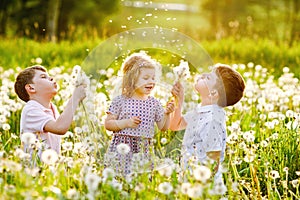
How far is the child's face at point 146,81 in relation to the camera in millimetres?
3865

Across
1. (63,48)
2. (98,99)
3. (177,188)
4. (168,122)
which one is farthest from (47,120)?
(63,48)

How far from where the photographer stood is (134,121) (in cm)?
382

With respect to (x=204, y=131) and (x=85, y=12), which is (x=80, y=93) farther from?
(x=85, y=12)

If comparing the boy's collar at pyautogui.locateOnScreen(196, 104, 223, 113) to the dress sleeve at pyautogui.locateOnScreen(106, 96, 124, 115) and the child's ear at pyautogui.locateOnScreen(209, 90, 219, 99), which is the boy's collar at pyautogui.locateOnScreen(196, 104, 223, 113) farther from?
the dress sleeve at pyautogui.locateOnScreen(106, 96, 124, 115)

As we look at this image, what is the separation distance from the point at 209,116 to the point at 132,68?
2.07 feet

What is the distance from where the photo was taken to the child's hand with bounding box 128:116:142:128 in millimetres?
3816

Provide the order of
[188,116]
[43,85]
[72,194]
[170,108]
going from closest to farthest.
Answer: [72,194], [170,108], [188,116], [43,85]

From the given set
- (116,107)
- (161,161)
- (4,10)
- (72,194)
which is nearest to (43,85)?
(116,107)

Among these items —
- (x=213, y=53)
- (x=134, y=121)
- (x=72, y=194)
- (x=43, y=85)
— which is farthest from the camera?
(x=213, y=53)

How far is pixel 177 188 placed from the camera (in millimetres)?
2916

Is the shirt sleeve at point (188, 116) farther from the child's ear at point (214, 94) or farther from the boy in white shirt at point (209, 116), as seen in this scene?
the child's ear at point (214, 94)

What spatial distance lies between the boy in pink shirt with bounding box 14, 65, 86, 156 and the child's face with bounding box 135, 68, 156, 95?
48 cm

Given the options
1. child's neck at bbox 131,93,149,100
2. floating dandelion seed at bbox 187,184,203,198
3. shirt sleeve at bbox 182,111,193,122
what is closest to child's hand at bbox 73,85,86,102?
child's neck at bbox 131,93,149,100

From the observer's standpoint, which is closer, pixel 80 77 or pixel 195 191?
pixel 195 191
